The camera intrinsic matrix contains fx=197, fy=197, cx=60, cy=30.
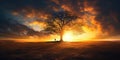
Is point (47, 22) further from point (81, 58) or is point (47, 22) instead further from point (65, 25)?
point (81, 58)

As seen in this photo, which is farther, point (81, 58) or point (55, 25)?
point (55, 25)

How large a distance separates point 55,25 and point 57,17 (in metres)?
1.99

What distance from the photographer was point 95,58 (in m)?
23.0

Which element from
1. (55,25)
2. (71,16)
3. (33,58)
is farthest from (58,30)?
(33,58)

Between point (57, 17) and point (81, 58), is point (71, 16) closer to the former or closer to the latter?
point (57, 17)

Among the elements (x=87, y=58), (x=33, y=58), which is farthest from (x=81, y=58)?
Result: (x=33, y=58)

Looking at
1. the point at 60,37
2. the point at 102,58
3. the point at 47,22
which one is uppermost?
the point at 47,22

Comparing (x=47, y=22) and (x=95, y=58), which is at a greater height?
(x=47, y=22)

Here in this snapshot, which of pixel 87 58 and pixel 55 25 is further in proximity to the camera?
pixel 55 25

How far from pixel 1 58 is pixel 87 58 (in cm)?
1000

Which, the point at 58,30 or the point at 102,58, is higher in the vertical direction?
the point at 58,30

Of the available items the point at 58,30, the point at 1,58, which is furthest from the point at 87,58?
the point at 58,30

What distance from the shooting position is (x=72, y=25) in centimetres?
4756

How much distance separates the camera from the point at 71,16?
155 ft
